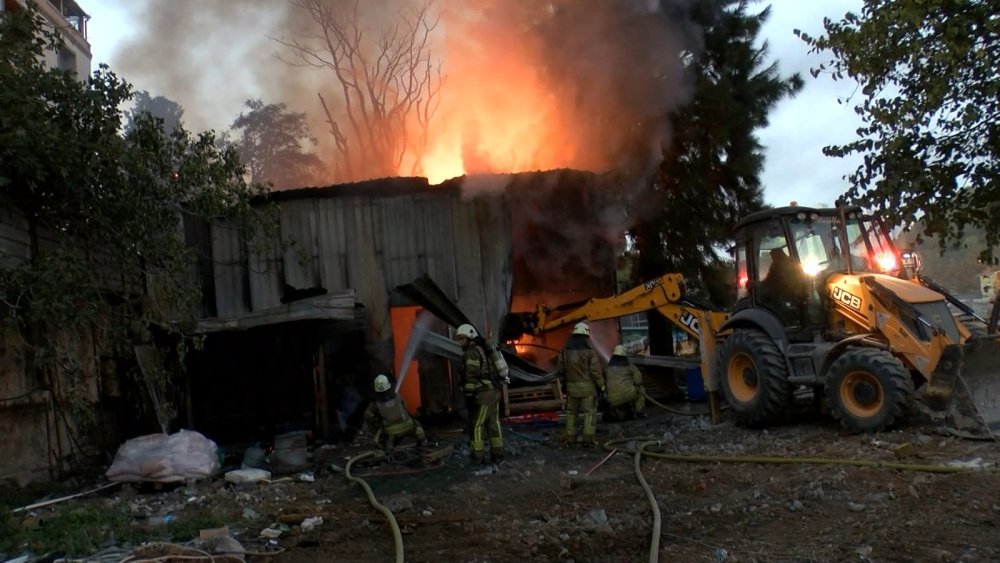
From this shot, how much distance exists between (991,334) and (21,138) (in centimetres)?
966

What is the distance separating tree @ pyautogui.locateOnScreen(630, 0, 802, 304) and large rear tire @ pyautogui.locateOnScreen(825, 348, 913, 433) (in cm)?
612

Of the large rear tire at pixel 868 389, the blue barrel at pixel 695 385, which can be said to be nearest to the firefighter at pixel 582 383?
the large rear tire at pixel 868 389

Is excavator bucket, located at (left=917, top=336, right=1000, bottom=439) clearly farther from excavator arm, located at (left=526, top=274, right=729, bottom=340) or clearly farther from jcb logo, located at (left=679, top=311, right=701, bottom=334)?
jcb logo, located at (left=679, top=311, right=701, bottom=334)

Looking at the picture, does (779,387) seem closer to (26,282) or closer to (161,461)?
(161,461)

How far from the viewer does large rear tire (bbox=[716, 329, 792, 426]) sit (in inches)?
361

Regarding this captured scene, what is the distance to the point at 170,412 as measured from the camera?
9.72 meters

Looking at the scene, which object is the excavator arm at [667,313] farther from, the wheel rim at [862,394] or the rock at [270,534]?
the rock at [270,534]

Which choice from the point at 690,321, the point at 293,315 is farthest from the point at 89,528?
the point at 690,321

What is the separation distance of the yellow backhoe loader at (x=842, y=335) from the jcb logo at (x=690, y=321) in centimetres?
32

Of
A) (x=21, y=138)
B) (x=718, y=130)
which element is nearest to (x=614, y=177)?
(x=718, y=130)

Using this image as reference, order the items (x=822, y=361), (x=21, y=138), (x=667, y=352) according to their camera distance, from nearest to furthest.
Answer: (x=21, y=138)
(x=822, y=361)
(x=667, y=352)

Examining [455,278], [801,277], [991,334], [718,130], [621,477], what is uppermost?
[718,130]

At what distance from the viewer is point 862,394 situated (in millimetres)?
8008

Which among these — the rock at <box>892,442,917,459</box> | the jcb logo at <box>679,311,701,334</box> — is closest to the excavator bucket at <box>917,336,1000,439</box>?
the rock at <box>892,442,917,459</box>
